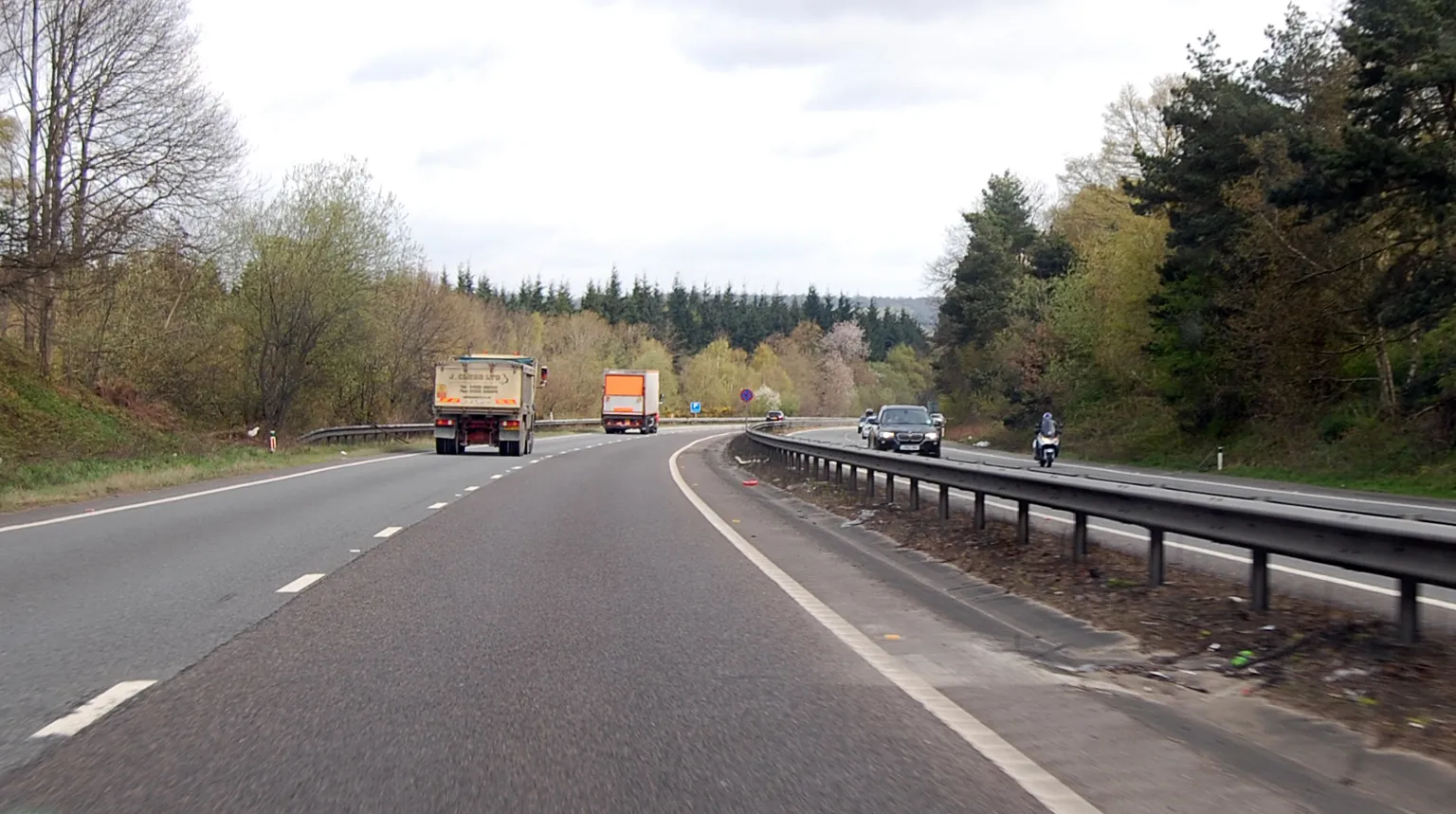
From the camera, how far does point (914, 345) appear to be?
18825 cm

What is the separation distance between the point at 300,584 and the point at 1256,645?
7306 mm

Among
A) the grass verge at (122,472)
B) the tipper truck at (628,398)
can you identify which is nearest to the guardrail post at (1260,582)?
the grass verge at (122,472)

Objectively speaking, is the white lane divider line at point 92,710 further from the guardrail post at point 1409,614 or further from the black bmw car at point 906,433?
the black bmw car at point 906,433

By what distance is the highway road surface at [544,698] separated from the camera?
16.4 ft

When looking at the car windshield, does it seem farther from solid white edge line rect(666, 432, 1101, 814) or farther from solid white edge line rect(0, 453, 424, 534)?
solid white edge line rect(666, 432, 1101, 814)

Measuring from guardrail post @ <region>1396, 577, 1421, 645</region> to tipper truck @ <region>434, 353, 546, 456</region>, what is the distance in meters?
35.5

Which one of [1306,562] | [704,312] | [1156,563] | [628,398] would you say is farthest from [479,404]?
[704,312]

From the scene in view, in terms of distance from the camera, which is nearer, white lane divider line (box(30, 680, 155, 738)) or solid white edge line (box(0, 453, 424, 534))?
white lane divider line (box(30, 680, 155, 738))

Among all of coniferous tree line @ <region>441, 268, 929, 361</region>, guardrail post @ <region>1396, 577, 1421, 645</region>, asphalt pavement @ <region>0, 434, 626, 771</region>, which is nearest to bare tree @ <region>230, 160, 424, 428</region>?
asphalt pavement @ <region>0, 434, 626, 771</region>

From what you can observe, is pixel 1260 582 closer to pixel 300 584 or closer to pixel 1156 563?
pixel 1156 563

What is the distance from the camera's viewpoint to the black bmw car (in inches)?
1483

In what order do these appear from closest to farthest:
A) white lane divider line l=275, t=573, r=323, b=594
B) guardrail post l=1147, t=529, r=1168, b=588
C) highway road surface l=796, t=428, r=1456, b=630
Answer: highway road surface l=796, t=428, r=1456, b=630 < guardrail post l=1147, t=529, r=1168, b=588 < white lane divider line l=275, t=573, r=323, b=594

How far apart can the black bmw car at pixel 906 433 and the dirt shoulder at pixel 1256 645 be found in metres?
25.4

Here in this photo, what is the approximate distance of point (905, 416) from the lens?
3978cm
